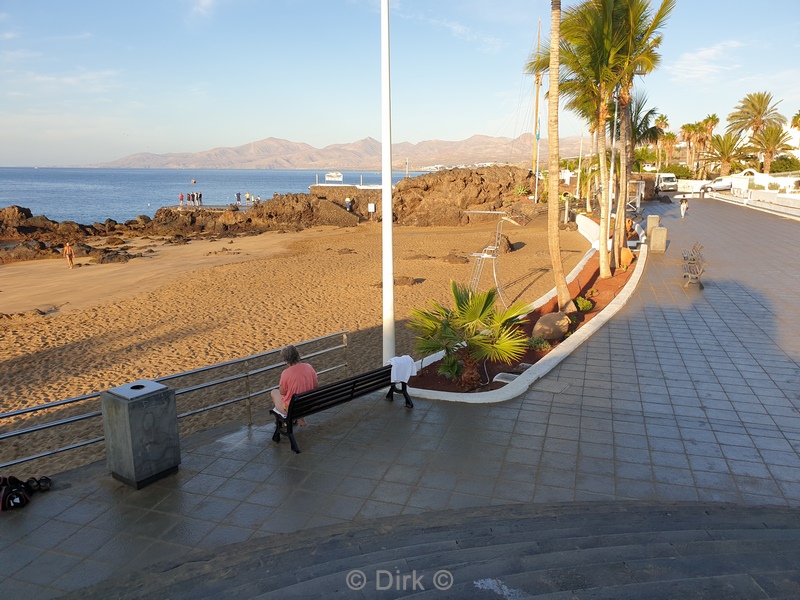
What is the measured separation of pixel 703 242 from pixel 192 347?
20.9 m

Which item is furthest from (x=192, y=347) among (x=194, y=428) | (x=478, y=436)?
(x=478, y=436)

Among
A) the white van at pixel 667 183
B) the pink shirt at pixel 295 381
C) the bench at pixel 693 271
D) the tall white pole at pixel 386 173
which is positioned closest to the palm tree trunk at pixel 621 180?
the bench at pixel 693 271

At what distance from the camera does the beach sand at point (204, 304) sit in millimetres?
12328

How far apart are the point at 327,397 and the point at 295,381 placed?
1.40ft

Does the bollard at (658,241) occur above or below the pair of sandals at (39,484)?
above

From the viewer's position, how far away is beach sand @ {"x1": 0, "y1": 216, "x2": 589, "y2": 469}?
40.4ft

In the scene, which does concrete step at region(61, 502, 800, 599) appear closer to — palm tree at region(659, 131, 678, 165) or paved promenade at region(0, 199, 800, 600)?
paved promenade at region(0, 199, 800, 600)

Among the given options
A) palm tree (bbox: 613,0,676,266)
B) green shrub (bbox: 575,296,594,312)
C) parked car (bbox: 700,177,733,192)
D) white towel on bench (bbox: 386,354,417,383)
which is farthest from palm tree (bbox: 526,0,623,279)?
parked car (bbox: 700,177,733,192)

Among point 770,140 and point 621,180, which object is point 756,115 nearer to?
point 770,140

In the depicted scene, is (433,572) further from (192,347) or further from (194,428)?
(192,347)

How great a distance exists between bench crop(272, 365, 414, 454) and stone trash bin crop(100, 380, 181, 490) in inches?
48.0

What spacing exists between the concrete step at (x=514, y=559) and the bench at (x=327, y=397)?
1.72 m

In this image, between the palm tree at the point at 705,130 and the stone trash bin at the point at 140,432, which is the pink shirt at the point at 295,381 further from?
the palm tree at the point at 705,130

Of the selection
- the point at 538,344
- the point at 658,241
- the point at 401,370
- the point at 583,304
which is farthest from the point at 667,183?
the point at 401,370
